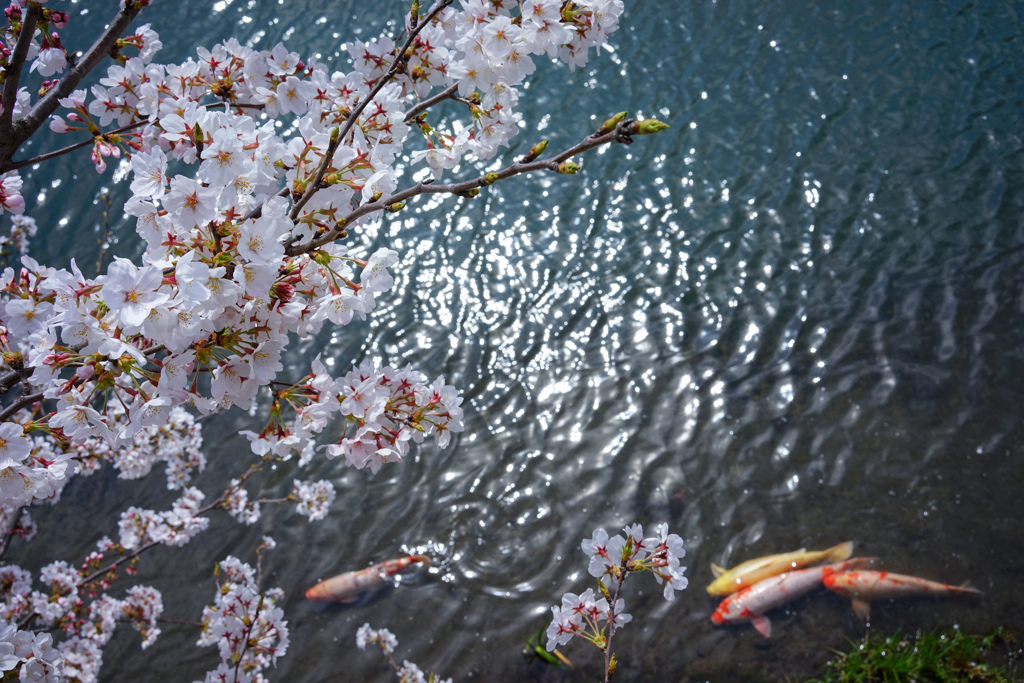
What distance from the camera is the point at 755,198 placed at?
5.87 m

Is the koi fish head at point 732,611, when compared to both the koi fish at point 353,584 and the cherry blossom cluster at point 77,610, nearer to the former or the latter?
the koi fish at point 353,584

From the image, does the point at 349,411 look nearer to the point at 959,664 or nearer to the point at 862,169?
the point at 959,664

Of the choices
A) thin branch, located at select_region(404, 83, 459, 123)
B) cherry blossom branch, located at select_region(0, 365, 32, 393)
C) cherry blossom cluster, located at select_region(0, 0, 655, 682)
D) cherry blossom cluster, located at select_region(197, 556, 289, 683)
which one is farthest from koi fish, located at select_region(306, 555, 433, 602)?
thin branch, located at select_region(404, 83, 459, 123)

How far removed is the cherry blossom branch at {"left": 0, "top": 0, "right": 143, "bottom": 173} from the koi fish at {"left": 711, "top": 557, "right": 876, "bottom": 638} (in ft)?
12.3

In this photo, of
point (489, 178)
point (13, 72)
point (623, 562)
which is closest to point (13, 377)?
point (13, 72)

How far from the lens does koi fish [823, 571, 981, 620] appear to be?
12.0 ft

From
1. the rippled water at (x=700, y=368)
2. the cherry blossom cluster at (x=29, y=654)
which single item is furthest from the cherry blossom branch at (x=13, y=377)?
the rippled water at (x=700, y=368)

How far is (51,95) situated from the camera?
5.90 feet

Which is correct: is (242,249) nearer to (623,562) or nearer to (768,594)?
(623,562)

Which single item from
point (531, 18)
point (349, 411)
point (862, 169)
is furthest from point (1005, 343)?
point (349, 411)

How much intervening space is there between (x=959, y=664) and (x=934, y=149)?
466 centimetres

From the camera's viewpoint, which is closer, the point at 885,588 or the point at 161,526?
the point at 885,588

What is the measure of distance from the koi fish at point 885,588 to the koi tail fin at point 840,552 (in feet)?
0.52

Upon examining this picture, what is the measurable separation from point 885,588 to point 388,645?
2.82 m
